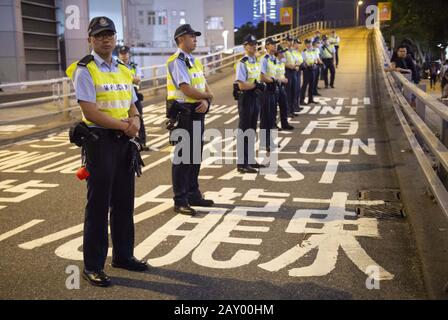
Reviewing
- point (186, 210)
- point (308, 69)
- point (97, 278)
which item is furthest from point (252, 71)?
point (308, 69)

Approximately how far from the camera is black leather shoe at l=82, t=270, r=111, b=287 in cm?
408

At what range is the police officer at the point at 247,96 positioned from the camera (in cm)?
834

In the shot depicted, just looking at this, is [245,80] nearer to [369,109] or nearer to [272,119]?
[272,119]

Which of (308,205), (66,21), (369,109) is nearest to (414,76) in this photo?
(369,109)

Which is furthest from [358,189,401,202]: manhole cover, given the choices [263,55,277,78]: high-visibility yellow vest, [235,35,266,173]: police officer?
[263,55,277,78]: high-visibility yellow vest

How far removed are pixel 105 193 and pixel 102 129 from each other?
1.64 ft

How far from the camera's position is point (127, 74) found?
4.23 meters

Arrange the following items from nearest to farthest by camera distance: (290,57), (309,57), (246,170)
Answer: (246,170) → (290,57) → (309,57)

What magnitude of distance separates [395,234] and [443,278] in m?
1.36

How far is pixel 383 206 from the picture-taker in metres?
6.15

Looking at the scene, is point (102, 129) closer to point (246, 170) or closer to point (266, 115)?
point (246, 170)

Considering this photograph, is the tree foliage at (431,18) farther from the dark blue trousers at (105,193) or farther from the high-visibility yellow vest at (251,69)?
the dark blue trousers at (105,193)

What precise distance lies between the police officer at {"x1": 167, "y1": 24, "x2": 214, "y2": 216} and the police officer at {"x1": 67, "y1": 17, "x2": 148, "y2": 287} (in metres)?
1.76

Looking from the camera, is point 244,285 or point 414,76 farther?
point 414,76
